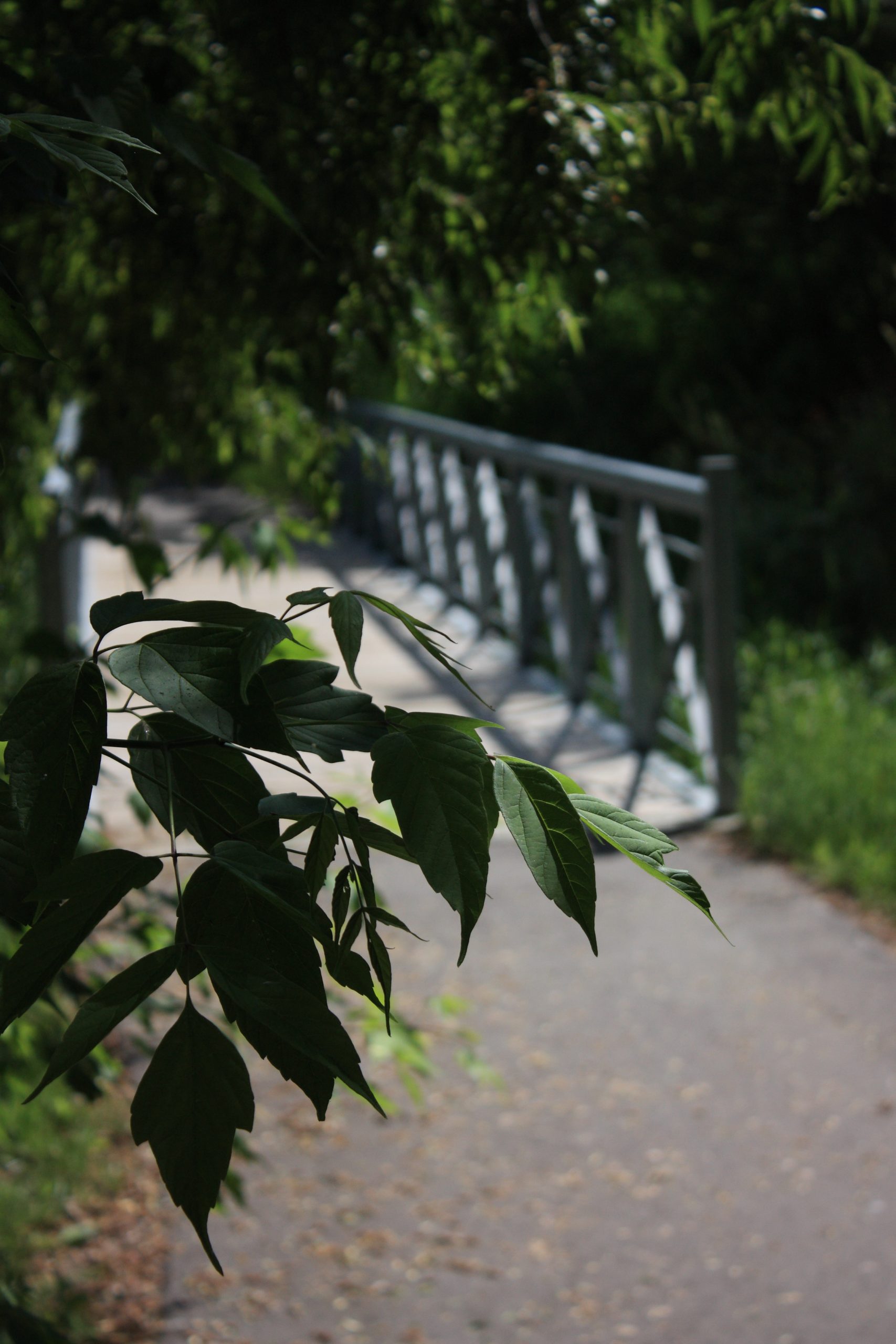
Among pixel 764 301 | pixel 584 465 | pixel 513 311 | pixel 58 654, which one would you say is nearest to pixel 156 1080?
pixel 58 654

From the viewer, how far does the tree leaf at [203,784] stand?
2.61 ft

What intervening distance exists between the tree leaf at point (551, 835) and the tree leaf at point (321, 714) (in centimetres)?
8

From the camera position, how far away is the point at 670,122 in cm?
228

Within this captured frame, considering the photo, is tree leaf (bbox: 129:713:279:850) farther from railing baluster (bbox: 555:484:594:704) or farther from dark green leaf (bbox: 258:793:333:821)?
railing baluster (bbox: 555:484:594:704)

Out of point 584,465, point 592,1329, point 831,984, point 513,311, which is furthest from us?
point 584,465

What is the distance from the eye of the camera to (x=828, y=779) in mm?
5410

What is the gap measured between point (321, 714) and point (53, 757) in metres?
0.16

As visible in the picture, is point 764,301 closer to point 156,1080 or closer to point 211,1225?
point 211,1225

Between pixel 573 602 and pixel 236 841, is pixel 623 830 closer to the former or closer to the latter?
pixel 236 841

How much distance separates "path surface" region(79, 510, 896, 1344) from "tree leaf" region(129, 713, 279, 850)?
6.96ft

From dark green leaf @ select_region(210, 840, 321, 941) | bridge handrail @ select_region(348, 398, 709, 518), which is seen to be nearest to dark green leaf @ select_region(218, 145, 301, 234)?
dark green leaf @ select_region(210, 840, 321, 941)

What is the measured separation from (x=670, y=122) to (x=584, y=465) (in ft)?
14.3

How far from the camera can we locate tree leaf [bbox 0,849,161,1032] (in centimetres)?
69

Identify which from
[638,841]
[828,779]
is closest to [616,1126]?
[828,779]
